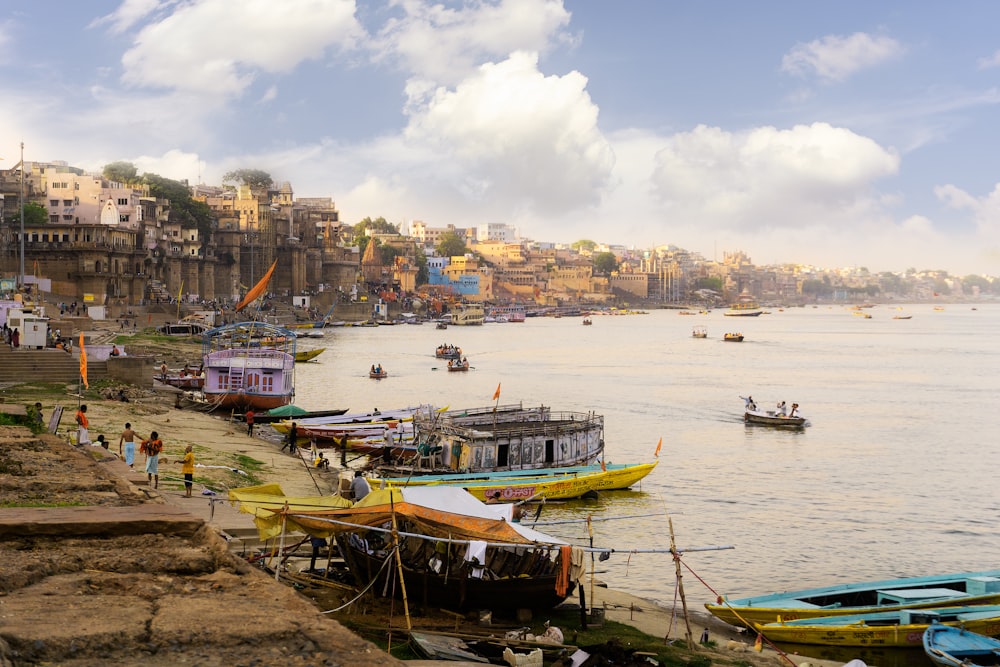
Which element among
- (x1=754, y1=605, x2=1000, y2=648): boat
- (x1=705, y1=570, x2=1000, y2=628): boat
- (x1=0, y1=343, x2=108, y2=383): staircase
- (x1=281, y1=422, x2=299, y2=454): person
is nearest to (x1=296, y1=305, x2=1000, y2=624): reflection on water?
(x1=705, y1=570, x2=1000, y2=628): boat

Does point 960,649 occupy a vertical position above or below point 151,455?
below

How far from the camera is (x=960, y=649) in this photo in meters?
12.6

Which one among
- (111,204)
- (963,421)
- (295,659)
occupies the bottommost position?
(963,421)

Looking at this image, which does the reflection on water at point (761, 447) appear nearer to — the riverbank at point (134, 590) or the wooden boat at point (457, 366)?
the wooden boat at point (457, 366)

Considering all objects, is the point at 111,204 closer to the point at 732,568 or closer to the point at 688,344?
the point at 688,344

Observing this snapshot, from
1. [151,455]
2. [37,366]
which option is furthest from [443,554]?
[37,366]

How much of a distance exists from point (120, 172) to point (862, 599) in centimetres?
11984

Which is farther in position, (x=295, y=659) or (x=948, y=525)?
(x=948, y=525)

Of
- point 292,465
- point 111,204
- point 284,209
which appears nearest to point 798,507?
point 292,465

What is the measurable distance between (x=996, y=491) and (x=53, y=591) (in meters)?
26.1

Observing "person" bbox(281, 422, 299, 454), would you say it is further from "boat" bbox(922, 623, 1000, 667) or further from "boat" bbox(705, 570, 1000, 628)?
"boat" bbox(922, 623, 1000, 667)

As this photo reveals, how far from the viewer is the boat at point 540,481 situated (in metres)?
21.6

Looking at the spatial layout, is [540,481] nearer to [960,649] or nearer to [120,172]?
[960,649]

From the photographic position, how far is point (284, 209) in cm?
13062
